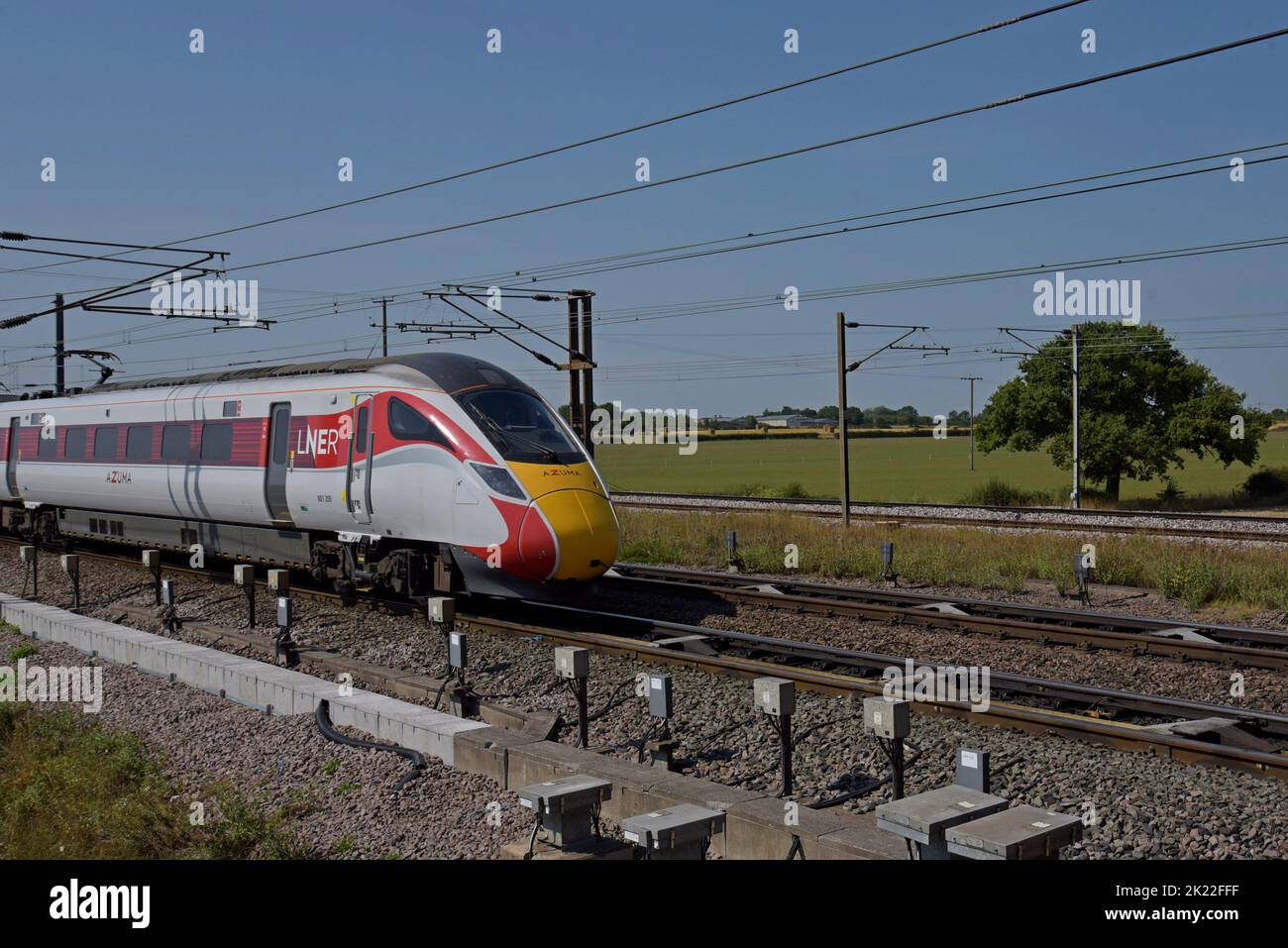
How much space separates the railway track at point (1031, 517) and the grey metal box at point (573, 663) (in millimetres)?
17872

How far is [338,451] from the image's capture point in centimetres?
1545

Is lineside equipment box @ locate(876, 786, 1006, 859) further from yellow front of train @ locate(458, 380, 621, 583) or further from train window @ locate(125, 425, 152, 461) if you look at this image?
train window @ locate(125, 425, 152, 461)

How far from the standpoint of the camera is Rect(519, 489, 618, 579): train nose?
520 inches

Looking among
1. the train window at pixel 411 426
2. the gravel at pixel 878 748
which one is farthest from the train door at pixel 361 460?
the gravel at pixel 878 748

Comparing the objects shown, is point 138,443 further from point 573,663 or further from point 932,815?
point 932,815

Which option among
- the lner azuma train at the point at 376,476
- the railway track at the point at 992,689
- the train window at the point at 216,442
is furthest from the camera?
the train window at the point at 216,442

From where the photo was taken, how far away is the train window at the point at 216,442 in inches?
710

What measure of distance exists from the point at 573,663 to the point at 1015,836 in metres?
4.86

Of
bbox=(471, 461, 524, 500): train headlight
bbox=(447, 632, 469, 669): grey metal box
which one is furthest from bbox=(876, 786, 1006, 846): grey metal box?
bbox=(471, 461, 524, 500): train headlight

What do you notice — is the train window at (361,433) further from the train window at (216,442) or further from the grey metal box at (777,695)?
the grey metal box at (777,695)

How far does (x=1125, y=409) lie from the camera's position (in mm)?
42250
